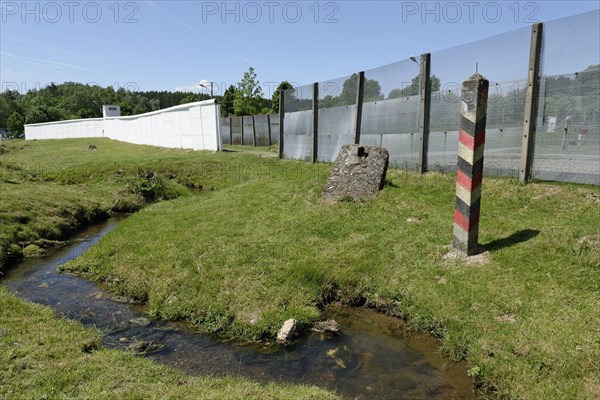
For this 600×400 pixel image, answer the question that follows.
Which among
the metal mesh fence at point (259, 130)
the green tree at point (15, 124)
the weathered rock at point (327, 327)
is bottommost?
the weathered rock at point (327, 327)

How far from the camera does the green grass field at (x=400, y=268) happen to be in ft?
13.8

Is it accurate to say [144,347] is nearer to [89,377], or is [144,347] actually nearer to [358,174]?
[89,377]

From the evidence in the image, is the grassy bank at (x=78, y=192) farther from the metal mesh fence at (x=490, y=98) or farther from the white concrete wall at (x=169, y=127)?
the metal mesh fence at (x=490, y=98)

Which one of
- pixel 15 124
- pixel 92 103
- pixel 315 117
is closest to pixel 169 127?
pixel 315 117

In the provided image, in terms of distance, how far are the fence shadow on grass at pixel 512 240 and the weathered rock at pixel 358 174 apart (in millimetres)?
3326

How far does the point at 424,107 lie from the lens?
33.7 feet

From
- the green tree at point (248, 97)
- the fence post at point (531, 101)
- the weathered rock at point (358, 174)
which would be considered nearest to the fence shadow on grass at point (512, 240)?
the fence post at point (531, 101)

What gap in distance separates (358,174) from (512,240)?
4.05 metres

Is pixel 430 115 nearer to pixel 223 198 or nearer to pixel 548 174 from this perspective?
pixel 548 174

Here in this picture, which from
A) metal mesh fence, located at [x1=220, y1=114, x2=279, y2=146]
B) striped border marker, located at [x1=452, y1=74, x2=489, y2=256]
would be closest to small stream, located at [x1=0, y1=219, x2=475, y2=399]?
striped border marker, located at [x1=452, y1=74, x2=489, y2=256]

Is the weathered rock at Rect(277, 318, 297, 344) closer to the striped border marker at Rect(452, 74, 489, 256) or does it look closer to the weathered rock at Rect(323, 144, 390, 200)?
the striped border marker at Rect(452, 74, 489, 256)

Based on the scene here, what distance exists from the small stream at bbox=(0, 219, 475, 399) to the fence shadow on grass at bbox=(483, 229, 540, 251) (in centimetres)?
186

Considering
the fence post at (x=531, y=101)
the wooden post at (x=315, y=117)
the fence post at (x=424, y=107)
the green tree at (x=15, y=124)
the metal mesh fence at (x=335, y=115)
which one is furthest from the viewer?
the green tree at (x=15, y=124)

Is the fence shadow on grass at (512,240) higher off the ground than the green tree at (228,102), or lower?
lower
